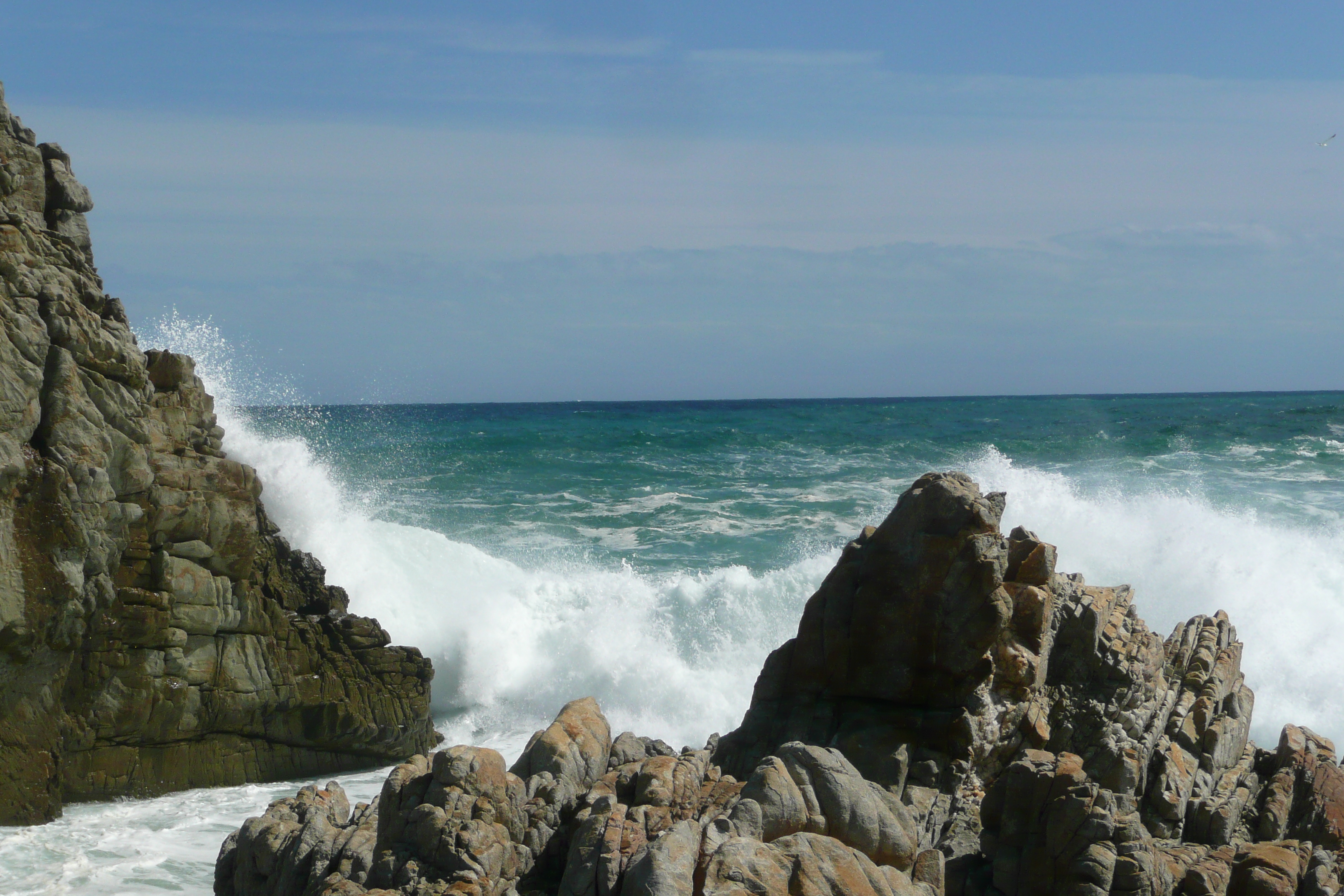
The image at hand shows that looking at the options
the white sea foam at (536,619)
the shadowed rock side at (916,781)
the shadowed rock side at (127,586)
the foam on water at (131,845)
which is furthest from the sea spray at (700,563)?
the shadowed rock side at (916,781)

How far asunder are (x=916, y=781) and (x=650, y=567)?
12.0m

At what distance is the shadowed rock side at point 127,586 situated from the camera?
28.6 feet

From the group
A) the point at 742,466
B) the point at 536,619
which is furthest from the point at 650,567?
the point at 742,466

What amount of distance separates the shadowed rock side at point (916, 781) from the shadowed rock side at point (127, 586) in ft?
11.3

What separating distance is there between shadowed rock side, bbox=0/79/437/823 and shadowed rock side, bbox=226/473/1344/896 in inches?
136

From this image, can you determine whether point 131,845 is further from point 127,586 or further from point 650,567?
point 650,567

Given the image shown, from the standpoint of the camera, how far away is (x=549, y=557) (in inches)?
753

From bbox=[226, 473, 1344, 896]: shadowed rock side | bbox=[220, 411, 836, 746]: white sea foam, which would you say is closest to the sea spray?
bbox=[220, 411, 836, 746]: white sea foam

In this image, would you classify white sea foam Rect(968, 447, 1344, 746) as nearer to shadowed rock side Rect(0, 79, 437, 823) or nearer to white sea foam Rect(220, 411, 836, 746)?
white sea foam Rect(220, 411, 836, 746)

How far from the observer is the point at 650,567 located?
18.7 meters

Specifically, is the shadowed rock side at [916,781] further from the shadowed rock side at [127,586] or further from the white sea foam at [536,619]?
the white sea foam at [536,619]

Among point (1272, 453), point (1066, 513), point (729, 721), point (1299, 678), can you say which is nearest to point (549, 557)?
point (729, 721)

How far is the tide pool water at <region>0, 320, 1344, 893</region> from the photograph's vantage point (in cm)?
1162

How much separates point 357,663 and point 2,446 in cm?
384
